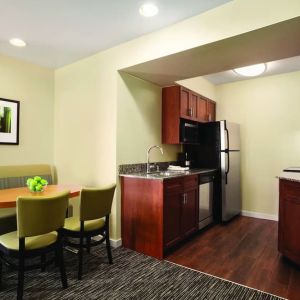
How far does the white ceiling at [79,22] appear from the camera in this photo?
2.18 m

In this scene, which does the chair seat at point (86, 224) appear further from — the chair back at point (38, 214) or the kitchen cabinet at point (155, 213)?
the kitchen cabinet at point (155, 213)

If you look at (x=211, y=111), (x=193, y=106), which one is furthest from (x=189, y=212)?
(x=211, y=111)

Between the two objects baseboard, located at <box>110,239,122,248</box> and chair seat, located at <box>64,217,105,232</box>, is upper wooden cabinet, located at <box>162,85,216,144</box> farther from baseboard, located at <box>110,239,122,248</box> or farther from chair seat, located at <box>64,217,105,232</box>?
chair seat, located at <box>64,217,105,232</box>

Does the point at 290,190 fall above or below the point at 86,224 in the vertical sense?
above

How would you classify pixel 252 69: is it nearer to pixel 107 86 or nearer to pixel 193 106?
pixel 193 106

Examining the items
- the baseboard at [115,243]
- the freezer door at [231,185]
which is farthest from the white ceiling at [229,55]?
the baseboard at [115,243]

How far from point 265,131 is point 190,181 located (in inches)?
83.2

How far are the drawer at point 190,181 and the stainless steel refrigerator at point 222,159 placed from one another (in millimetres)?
817

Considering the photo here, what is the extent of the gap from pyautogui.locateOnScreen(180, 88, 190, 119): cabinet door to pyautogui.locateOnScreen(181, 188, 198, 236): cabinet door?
3.99 ft

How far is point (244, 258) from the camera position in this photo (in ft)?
9.01

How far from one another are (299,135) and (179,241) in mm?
2830

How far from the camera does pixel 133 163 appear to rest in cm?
328

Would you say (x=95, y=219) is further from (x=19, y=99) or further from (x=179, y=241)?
(x=19, y=99)

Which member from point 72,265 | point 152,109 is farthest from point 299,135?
point 72,265
